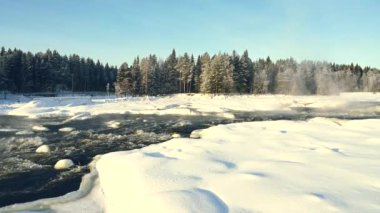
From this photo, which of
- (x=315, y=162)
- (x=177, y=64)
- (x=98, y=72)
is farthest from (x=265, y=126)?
(x=98, y=72)

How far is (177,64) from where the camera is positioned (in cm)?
9500

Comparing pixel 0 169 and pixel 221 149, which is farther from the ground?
pixel 221 149

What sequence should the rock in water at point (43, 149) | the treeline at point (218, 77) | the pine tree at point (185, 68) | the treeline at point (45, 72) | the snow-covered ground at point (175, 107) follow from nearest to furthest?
1. the rock in water at point (43, 149)
2. the snow-covered ground at point (175, 107)
3. the treeline at point (218, 77)
4. the treeline at point (45, 72)
5. the pine tree at point (185, 68)

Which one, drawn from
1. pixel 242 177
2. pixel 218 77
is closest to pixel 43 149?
pixel 242 177

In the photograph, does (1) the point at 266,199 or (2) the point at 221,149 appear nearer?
(1) the point at 266,199

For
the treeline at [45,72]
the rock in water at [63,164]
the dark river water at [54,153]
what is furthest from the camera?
the treeline at [45,72]

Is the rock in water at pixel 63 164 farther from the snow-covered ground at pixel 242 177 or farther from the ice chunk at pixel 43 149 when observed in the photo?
the ice chunk at pixel 43 149

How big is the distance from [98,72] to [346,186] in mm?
109669

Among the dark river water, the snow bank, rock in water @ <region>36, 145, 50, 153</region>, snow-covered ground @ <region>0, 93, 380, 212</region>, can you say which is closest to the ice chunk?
rock in water @ <region>36, 145, 50, 153</region>

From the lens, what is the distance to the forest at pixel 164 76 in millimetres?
81625

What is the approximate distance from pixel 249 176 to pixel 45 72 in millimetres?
86956

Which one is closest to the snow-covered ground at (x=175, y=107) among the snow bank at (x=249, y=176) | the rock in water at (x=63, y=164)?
the rock in water at (x=63, y=164)

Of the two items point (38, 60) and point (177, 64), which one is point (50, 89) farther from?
point (177, 64)

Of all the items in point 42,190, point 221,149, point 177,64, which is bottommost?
point 42,190
